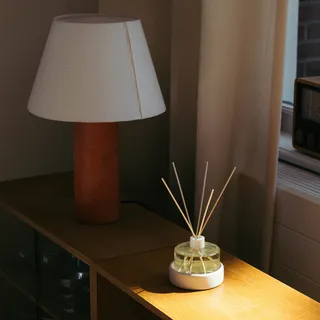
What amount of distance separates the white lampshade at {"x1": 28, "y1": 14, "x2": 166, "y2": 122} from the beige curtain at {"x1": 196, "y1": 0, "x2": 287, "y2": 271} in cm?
19

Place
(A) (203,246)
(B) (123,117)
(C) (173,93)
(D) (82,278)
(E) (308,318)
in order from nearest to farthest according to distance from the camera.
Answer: (E) (308,318) → (A) (203,246) → (B) (123,117) → (D) (82,278) → (C) (173,93)

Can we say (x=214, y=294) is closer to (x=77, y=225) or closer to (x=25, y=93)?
(x=77, y=225)

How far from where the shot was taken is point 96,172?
6.10ft

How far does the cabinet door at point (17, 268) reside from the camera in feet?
6.59

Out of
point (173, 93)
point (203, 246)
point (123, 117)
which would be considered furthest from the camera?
point (173, 93)

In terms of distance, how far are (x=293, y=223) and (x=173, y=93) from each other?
1.70ft

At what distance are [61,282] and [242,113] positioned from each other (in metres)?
0.61

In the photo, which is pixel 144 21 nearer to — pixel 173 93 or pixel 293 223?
pixel 173 93

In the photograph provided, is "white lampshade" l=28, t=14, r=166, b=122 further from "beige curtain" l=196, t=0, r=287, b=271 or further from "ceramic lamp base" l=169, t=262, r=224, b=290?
"ceramic lamp base" l=169, t=262, r=224, b=290

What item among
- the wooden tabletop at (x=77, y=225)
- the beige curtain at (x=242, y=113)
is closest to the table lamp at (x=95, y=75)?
the beige curtain at (x=242, y=113)

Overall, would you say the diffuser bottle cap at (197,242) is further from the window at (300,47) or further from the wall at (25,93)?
the wall at (25,93)

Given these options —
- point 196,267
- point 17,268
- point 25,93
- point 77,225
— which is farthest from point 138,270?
point 25,93

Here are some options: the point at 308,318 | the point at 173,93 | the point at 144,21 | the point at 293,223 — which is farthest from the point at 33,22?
the point at 308,318

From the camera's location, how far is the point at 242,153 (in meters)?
1.89
